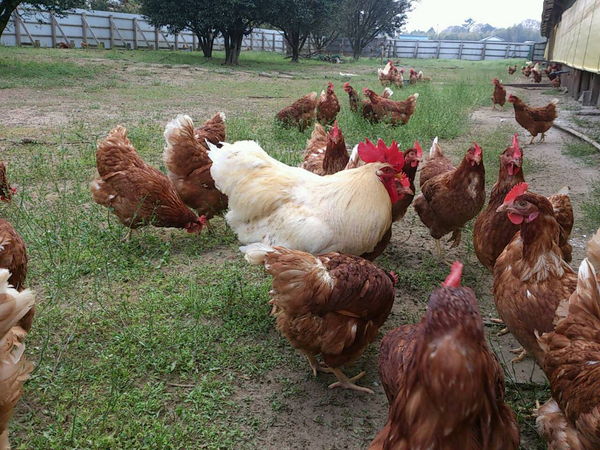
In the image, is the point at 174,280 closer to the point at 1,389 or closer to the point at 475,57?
the point at 1,389

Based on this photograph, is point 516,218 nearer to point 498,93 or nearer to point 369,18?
point 498,93

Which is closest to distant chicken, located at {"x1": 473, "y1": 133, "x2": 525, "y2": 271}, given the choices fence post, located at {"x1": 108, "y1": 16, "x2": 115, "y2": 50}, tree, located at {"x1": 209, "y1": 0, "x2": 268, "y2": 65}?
tree, located at {"x1": 209, "y1": 0, "x2": 268, "y2": 65}

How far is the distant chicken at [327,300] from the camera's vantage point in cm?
267

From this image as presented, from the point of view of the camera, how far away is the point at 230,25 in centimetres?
2516

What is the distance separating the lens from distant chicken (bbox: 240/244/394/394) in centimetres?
267

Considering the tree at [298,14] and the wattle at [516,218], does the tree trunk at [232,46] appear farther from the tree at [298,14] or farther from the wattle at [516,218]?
the wattle at [516,218]

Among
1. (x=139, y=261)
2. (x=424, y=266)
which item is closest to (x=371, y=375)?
(x=424, y=266)

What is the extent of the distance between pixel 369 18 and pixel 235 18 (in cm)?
1962

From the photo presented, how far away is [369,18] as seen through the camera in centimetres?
4006

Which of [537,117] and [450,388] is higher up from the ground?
[537,117]

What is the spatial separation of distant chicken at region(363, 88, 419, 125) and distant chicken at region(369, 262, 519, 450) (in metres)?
8.65

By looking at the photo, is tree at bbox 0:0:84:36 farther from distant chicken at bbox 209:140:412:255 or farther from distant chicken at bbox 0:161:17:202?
distant chicken at bbox 209:140:412:255

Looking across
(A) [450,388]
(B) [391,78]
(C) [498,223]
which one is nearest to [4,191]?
(C) [498,223]

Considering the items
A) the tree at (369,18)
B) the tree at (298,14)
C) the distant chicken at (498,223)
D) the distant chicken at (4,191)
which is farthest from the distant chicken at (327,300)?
the tree at (369,18)
